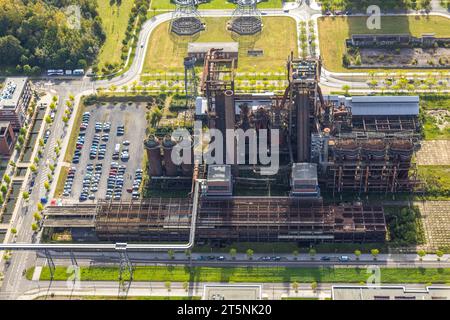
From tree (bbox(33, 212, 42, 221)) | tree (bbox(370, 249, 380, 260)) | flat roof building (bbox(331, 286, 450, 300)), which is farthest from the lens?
tree (bbox(33, 212, 42, 221))

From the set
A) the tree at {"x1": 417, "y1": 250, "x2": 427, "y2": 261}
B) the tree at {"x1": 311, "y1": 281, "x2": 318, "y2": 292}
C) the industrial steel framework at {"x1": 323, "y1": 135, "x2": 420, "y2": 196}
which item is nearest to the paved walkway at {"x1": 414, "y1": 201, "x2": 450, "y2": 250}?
the tree at {"x1": 417, "y1": 250, "x2": 427, "y2": 261}

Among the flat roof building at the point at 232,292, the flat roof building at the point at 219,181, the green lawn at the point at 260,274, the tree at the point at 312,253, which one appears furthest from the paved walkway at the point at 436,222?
the flat roof building at the point at 219,181

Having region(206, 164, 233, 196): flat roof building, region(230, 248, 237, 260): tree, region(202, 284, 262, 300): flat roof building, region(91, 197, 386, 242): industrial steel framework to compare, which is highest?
region(206, 164, 233, 196): flat roof building

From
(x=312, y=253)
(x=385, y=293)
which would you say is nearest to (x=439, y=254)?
(x=385, y=293)

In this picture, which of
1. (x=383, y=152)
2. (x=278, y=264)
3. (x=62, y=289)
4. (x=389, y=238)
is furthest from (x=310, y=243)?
(x=62, y=289)

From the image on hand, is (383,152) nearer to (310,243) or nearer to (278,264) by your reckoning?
(310,243)

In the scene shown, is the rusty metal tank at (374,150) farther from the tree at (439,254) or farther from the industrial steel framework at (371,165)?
the tree at (439,254)

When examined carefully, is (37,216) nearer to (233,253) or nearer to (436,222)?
(233,253)

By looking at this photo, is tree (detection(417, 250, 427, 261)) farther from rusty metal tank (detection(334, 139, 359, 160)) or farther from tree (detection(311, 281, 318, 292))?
rusty metal tank (detection(334, 139, 359, 160))
